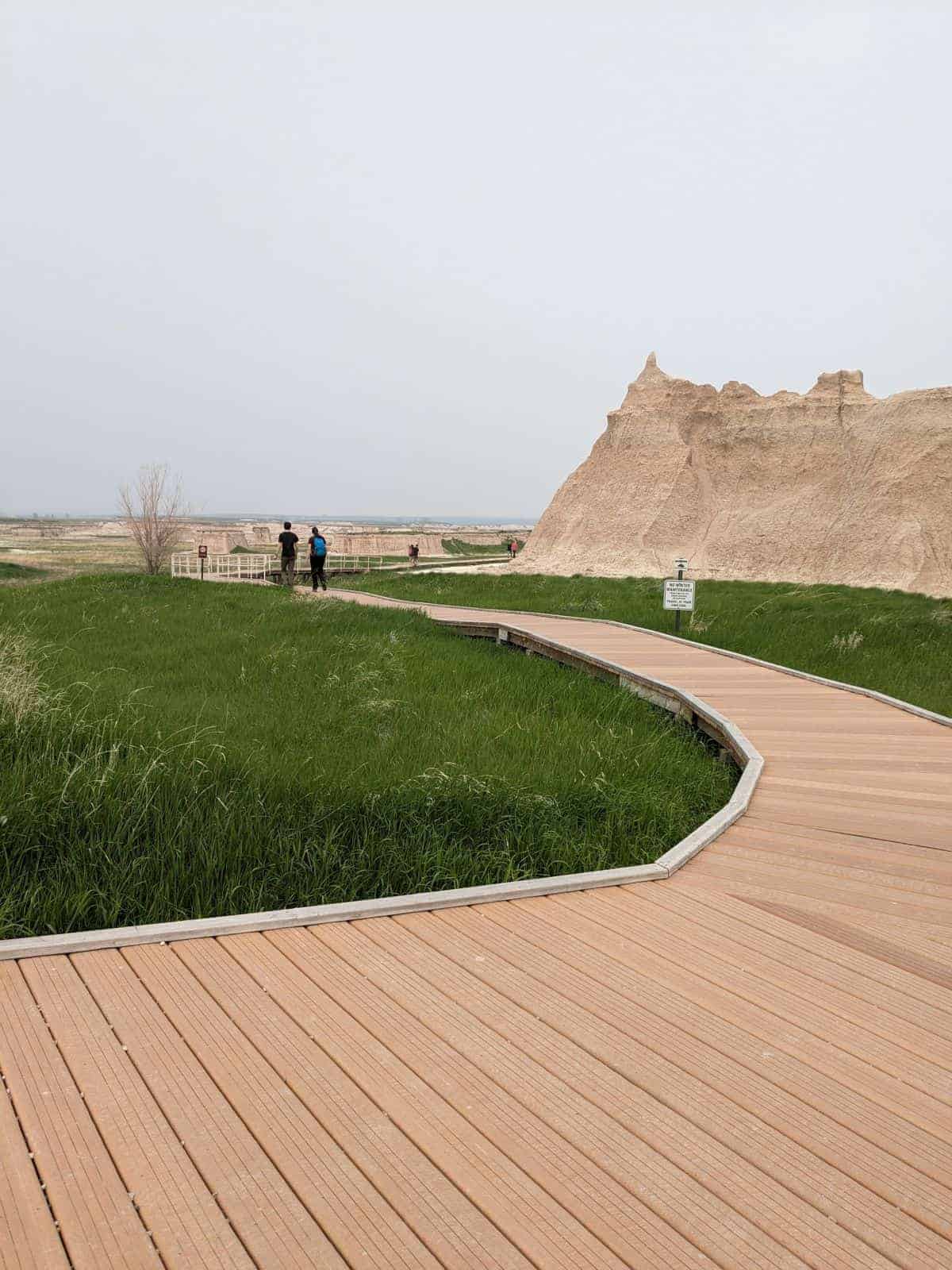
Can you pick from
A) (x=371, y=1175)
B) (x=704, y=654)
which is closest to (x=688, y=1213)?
(x=371, y=1175)

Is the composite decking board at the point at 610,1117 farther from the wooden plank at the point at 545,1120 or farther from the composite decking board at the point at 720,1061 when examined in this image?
the composite decking board at the point at 720,1061

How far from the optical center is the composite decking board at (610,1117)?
2125 mm

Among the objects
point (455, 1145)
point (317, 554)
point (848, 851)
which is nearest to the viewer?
point (455, 1145)

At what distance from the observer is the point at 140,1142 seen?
94.2 inches

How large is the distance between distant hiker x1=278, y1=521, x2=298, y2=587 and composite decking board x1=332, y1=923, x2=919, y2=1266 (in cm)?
2074

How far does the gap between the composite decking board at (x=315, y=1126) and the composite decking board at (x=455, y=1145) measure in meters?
0.05

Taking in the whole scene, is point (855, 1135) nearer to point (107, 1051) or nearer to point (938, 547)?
point (107, 1051)

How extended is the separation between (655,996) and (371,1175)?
1402 mm

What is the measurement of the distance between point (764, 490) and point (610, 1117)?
37918 mm

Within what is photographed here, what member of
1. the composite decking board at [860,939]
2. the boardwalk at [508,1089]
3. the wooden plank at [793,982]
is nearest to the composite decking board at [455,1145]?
the boardwalk at [508,1089]

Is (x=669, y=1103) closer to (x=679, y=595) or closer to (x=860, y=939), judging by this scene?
(x=860, y=939)

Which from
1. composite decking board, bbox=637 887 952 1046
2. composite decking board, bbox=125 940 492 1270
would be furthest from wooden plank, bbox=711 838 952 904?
composite decking board, bbox=125 940 492 1270

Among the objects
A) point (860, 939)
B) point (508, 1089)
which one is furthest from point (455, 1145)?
point (860, 939)

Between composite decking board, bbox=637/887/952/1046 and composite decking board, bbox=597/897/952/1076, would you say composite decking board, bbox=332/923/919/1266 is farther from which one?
composite decking board, bbox=637/887/952/1046
